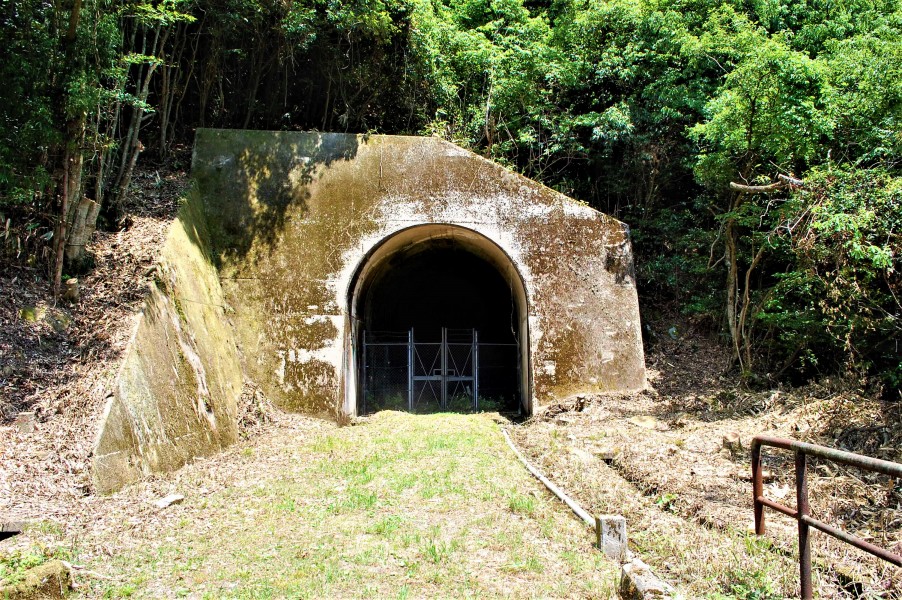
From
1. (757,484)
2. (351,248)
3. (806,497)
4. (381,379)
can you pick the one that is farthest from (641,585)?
(381,379)

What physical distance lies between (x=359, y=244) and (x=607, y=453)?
6216mm

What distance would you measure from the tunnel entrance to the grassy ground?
610cm

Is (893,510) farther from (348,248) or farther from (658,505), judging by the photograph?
(348,248)

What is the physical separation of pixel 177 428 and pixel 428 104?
11165 mm

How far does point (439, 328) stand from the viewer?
20141 millimetres

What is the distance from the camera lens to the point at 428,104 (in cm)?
1670

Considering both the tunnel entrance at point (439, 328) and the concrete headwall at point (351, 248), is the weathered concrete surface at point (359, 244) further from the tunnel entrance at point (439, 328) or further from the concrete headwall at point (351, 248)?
the tunnel entrance at point (439, 328)

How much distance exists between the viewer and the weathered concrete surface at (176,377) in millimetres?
6980

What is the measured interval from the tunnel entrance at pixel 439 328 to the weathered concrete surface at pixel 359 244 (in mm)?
814

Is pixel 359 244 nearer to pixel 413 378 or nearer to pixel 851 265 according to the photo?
pixel 413 378

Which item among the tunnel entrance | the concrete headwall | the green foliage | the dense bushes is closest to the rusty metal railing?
the green foliage

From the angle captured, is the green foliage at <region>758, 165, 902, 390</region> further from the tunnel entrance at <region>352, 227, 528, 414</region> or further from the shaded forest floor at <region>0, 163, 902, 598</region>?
the tunnel entrance at <region>352, 227, 528, 414</region>

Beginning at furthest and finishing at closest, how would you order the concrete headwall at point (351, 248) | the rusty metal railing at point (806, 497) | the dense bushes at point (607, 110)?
the concrete headwall at point (351, 248) → the dense bushes at point (607, 110) → the rusty metal railing at point (806, 497)

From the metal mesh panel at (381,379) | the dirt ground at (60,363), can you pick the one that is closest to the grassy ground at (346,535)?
the dirt ground at (60,363)
